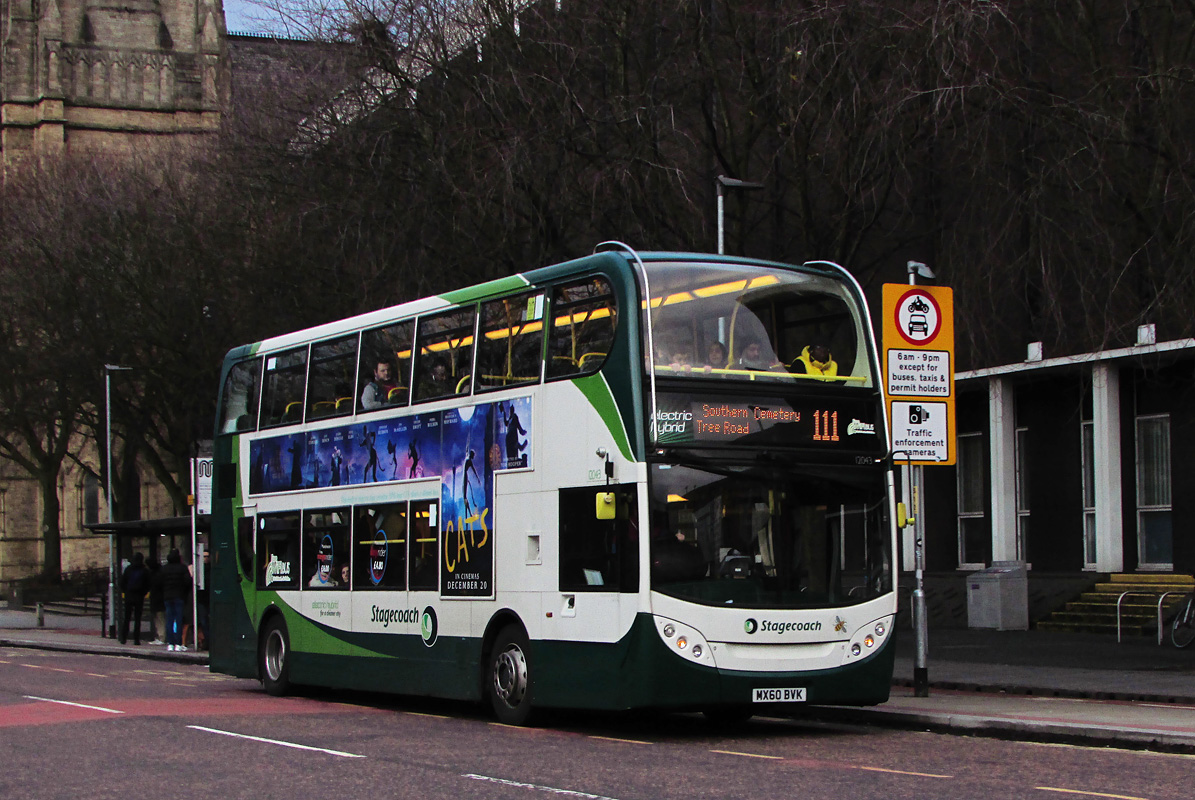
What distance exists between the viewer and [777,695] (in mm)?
14008

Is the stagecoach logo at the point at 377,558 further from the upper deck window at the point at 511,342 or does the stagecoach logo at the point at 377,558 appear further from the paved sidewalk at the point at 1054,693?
the paved sidewalk at the point at 1054,693

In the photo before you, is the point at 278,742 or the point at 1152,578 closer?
the point at 278,742

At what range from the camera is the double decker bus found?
45.6 ft

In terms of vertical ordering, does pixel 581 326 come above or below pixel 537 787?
above

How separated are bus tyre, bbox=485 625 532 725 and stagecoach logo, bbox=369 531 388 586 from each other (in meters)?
2.39

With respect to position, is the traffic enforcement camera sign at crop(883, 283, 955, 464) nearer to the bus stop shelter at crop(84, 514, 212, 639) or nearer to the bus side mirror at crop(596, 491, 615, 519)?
the bus side mirror at crop(596, 491, 615, 519)

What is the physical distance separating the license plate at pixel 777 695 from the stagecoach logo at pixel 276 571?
8.07 meters

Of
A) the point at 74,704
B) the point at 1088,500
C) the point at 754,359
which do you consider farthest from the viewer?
the point at 1088,500

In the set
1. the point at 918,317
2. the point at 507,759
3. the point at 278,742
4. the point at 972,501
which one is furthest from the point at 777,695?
the point at 972,501

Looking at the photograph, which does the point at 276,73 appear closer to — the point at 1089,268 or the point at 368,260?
the point at 368,260

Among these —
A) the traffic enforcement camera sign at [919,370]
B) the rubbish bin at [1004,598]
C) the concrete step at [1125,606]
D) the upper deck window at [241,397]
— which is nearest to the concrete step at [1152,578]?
the concrete step at [1125,606]

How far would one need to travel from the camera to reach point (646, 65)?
23250mm

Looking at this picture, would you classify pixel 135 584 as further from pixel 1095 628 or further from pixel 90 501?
pixel 90 501

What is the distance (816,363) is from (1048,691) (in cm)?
527
